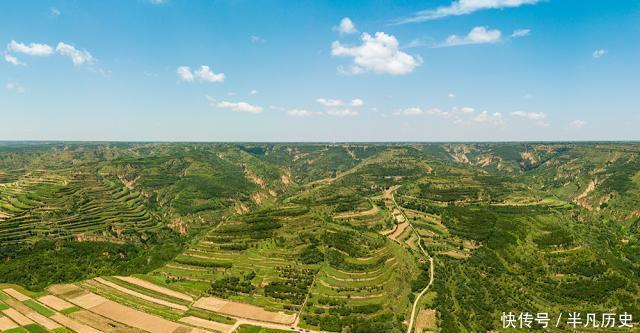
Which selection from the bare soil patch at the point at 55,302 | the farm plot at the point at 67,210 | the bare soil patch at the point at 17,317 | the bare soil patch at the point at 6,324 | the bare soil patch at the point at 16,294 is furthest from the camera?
the farm plot at the point at 67,210

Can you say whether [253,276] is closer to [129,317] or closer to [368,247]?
[129,317]

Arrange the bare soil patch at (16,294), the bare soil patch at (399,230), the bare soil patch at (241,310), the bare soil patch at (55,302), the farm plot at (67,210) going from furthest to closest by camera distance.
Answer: the bare soil patch at (399,230)
the farm plot at (67,210)
the bare soil patch at (16,294)
the bare soil patch at (55,302)
the bare soil patch at (241,310)

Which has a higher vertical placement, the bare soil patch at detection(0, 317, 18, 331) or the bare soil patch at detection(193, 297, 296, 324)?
the bare soil patch at detection(0, 317, 18, 331)

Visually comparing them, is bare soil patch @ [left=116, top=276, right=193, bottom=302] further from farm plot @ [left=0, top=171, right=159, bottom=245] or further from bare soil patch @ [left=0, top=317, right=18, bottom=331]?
farm plot @ [left=0, top=171, right=159, bottom=245]

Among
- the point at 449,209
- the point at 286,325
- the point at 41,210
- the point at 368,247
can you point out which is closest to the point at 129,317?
the point at 286,325

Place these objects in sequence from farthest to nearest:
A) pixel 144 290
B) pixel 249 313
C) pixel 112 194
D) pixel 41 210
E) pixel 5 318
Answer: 1. pixel 112 194
2. pixel 41 210
3. pixel 144 290
4. pixel 249 313
5. pixel 5 318

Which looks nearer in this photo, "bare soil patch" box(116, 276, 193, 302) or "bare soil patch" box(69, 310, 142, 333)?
"bare soil patch" box(69, 310, 142, 333)

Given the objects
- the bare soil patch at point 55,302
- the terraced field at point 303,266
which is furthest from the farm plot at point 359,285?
the bare soil patch at point 55,302

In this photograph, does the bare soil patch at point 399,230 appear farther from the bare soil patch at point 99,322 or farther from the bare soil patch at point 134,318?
the bare soil patch at point 99,322

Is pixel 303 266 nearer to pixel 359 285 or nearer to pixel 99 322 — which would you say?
pixel 359 285

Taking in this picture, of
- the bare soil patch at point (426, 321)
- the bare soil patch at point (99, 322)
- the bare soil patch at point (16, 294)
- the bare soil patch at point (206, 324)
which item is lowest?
the bare soil patch at point (426, 321)

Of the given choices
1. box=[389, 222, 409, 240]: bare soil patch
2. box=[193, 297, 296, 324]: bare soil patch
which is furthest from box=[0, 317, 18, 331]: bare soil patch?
box=[389, 222, 409, 240]: bare soil patch
